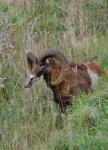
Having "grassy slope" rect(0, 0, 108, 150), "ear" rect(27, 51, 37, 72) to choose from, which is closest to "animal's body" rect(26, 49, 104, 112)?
"ear" rect(27, 51, 37, 72)

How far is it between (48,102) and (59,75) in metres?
0.56

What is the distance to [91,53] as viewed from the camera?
10.0 m

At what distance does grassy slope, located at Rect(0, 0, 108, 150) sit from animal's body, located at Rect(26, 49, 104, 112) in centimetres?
22

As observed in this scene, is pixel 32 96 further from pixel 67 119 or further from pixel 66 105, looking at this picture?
pixel 67 119

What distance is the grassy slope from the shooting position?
675 centimetres

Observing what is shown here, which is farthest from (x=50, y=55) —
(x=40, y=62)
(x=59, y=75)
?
(x=59, y=75)

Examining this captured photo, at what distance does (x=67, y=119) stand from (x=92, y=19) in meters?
4.49

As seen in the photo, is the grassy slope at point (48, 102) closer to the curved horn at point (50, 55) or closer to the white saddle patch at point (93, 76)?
the white saddle patch at point (93, 76)

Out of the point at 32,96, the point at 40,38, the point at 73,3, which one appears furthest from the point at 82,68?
the point at 73,3

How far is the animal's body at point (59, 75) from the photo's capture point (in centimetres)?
791

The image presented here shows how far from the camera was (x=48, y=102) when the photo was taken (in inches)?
332

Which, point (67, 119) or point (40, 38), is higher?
point (67, 119)

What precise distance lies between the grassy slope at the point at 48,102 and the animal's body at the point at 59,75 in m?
0.22

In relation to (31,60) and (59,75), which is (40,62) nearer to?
(31,60)
